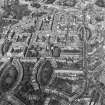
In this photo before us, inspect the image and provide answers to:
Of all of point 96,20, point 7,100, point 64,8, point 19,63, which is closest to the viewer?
point 7,100

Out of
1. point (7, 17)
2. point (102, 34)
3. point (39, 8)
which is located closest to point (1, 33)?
point (7, 17)

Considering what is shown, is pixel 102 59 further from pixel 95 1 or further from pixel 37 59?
pixel 95 1

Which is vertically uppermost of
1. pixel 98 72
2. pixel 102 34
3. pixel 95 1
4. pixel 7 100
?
pixel 95 1

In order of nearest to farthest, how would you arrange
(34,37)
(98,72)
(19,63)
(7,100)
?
(7,100) < (98,72) < (19,63) < (34,37)

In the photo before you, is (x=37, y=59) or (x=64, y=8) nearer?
(x=37, y=59)

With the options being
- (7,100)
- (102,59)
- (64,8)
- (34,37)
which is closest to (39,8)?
(64,8)

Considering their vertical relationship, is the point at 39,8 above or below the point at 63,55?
above

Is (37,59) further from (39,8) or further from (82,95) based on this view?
(39,8)

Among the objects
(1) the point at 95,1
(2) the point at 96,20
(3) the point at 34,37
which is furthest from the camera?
(1) the point at 95,1

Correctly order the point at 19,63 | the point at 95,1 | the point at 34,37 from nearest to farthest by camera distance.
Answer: the point at 19,63, the point at 34,37, the point at 95,1
